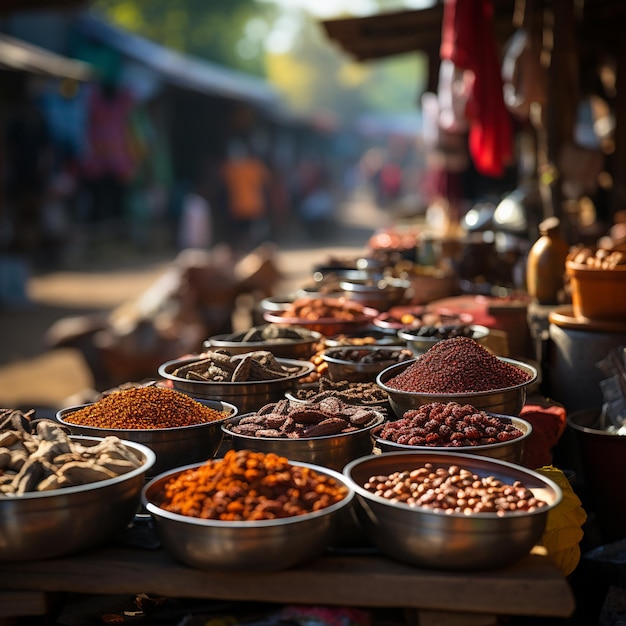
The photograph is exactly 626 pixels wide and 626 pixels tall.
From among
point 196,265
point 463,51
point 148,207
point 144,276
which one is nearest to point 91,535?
point 463,51

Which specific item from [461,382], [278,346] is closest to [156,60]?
[278,346]

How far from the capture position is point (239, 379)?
9.11ft

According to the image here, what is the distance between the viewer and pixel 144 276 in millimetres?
15336

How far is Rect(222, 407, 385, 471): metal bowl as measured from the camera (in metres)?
2.19

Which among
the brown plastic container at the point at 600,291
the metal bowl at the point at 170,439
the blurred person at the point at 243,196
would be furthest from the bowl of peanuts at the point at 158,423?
the blurred person at the point at 243,196

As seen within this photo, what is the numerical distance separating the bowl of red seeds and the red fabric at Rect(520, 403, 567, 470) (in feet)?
0.43

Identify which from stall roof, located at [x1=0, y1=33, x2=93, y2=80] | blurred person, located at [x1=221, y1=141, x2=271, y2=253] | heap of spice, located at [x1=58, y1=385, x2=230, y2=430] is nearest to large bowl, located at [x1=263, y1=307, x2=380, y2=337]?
heap of spice, located at [x1=58, y1=385, x2=230, y2=430]

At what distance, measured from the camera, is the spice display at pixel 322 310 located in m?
3.91

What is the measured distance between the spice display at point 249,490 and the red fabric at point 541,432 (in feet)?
2.83

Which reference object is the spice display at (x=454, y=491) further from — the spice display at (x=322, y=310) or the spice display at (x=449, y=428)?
the spice display at (x=322, y=310)

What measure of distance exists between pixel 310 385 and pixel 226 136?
820 inches

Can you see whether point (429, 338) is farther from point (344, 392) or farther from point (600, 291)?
point (600, 291)

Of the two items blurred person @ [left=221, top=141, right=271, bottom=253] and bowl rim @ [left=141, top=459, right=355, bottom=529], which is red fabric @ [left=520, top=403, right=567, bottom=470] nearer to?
bowl rim @ [left=141, top=459, right=355, bottom=529]

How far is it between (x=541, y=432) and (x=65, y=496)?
62.2 inches
